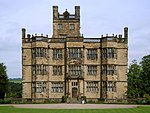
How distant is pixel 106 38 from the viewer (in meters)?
58.5

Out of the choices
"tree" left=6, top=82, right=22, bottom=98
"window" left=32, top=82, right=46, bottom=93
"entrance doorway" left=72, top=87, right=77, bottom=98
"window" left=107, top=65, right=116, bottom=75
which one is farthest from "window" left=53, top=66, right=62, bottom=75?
"tree" left=6, top=82, right=22, bottom=98

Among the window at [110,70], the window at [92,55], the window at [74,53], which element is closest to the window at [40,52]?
the window at [74,53]

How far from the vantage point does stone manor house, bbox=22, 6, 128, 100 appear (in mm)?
58125

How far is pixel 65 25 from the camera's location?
6512 cm

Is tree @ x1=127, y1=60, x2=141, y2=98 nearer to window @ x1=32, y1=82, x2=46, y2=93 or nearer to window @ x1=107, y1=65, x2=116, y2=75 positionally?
window @ x1=107, y1=65, x2=116, y2=75

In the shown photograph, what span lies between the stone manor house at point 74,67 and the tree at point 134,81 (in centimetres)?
888

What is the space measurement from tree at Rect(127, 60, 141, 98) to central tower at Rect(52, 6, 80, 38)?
45.2 ft

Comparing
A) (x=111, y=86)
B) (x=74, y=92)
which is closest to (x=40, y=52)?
(x=74, y=92)

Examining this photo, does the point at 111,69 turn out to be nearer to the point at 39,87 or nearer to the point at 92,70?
the point at 92,70

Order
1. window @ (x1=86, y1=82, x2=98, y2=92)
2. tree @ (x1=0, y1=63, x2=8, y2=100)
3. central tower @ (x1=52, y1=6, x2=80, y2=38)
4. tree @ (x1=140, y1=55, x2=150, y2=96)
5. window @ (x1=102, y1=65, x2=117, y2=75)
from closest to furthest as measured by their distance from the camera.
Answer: window @ (x1=102, y1=65, x2=117, y2=75)
window @ (x1=86, y1=82, x2=98, y2=92)
tree @ (x1=0, y1=63, x2=8, y2=100)
tree @ (x1=140, y1=55, x2=150, y2=96)
central tower @ (x1=52, y1=6, x2=80, y2=38)

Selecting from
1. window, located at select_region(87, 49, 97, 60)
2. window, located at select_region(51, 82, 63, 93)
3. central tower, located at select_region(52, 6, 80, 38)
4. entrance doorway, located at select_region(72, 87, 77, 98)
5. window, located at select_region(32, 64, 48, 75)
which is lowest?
entrance doorway, located at select_region(72, 87, 77, 98)

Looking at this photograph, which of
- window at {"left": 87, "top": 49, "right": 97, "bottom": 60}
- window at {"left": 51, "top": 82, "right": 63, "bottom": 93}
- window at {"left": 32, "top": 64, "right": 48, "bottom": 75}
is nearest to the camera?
window at {"left": 32, "top": 64, "right": 48, "bottom": 75}

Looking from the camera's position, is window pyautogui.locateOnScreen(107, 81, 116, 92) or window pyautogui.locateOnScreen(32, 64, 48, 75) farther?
window pyautogui.locateOnScreen(32, 64, 48, 75)

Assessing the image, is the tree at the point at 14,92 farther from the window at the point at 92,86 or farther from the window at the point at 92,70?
the window at the point at 92,70
